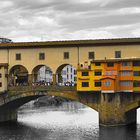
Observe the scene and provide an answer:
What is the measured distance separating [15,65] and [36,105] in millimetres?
50754

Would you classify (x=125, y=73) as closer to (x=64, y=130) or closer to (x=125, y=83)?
(x=125, y=83)

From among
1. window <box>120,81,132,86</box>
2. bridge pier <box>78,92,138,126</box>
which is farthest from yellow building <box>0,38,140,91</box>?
bridge pier <box>78,92,138,126</box>

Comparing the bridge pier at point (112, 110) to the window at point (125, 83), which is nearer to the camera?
the bridge pier at point (112, 110)

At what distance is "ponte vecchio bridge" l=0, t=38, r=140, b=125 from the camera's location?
7425 centimetres

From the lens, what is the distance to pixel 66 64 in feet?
266

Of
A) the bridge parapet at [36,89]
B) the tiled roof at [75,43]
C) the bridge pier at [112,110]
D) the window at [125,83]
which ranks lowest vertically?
the bridge pier at [112,110]

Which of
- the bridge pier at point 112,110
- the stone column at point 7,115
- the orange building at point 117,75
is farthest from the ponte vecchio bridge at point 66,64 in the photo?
the orange building at point 117,75

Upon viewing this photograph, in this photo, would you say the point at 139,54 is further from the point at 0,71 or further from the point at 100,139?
the point at 0,71

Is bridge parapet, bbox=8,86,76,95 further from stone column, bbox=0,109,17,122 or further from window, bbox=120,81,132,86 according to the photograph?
window, bbox=120,81,132,86

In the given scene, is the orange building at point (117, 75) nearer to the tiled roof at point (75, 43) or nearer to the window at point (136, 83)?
the window at point (136, 83)

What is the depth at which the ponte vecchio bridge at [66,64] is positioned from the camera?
2923 inches

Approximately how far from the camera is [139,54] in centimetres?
7581

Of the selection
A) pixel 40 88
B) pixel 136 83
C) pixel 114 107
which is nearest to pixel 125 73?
pixel 136 83

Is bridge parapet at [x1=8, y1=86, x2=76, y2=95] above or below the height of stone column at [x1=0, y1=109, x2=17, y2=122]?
above
